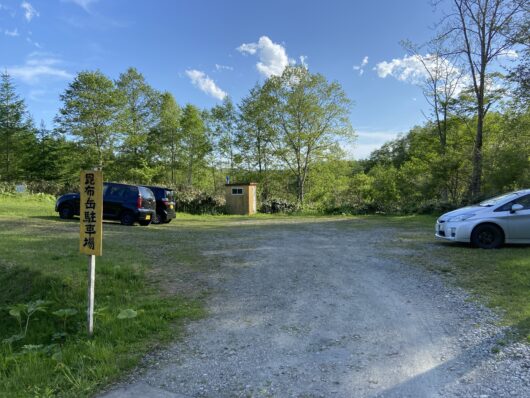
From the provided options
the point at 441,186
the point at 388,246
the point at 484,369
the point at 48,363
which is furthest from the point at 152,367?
the point at 441,186

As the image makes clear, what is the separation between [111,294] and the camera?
5.92 m

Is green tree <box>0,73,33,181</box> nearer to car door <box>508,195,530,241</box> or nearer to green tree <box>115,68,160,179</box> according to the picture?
green tree <box>115,68,160,179</box>

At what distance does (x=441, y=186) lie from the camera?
74.6 ft

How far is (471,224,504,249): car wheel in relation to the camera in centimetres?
891

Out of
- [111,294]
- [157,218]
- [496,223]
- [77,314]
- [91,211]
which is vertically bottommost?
[77,314]

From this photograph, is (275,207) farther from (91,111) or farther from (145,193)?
(91,111)

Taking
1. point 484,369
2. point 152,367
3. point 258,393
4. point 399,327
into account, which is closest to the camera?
point 258,393

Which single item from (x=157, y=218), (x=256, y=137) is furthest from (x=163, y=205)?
(x=256, y=137)

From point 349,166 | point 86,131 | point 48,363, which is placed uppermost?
point 86,131

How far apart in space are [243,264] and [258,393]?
4723 millimetres

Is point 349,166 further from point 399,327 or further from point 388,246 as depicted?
point 399,327

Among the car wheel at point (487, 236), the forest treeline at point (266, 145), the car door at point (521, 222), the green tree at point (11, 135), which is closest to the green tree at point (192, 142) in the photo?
the forest treeline at point (266, 145)

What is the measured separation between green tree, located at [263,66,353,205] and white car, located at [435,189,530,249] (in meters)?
22.5

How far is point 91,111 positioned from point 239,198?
1817 cm
